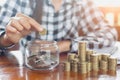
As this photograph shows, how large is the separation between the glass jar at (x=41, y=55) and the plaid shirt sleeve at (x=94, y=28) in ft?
0.79

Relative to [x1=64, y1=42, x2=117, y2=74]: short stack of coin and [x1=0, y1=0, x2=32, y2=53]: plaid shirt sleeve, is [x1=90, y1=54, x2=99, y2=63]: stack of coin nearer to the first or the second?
[x1=64, y1=42, x2=117, y2=74]: short stack of coin

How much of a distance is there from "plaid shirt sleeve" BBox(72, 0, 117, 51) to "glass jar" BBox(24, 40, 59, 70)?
0.24 metres

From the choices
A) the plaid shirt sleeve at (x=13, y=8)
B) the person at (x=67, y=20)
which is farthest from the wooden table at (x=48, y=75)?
the plaid shirt sleeve at (x=13, y=8)

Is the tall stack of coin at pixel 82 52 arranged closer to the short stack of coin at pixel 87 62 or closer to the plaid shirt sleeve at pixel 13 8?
the short stack of coin at pixel 87 62

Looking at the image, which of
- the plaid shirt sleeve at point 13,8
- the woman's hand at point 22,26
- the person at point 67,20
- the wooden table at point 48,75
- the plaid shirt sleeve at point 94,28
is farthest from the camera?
the plaid shirt sleeve at point 13,8

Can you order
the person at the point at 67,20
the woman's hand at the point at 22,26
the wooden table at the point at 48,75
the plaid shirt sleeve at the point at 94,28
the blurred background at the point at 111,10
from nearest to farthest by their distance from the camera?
the wooden table at the point at 48,75
the woman's hand at the point at 22,26
the plaid shirt sleeve at the point at 94,28
the person at the point at 67,20
the blurred background at the point at 111,10

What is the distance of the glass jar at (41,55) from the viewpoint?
1.03 meters

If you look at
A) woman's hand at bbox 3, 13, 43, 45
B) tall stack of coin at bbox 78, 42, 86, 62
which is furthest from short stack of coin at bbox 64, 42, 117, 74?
woman's hand at bbox 3, 13, 43, 45

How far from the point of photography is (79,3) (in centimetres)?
181

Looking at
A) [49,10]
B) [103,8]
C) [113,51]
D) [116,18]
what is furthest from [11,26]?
[116,18]

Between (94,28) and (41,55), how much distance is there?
2.40 feet

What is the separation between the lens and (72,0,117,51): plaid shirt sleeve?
1388mm

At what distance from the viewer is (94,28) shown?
169 centimetres

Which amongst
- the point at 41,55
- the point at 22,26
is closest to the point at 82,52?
the point at 41,55
